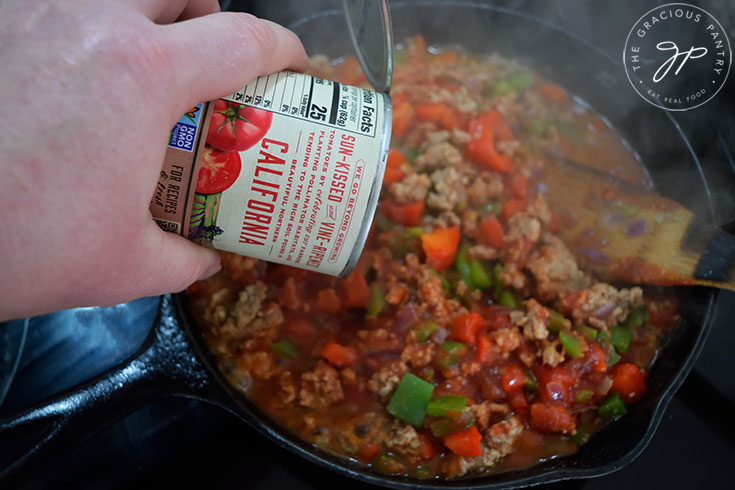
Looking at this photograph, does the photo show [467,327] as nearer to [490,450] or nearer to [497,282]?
[497,282]

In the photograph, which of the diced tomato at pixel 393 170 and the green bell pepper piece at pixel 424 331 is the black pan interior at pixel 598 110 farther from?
the diced tomato at pixel 393 170

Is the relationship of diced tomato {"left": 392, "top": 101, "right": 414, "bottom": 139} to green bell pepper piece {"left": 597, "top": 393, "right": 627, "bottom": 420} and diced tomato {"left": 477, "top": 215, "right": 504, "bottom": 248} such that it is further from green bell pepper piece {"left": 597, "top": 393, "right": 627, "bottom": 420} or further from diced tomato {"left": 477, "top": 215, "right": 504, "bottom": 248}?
green bell pepper piece {"left": 597, "top": 393, "right": 627, "bottom": 420}

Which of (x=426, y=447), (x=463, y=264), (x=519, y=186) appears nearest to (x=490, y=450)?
(x=426, y=447)

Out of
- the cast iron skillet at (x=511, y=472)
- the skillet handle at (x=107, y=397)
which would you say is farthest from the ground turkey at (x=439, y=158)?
the skillet handle at (x=107, y=397)

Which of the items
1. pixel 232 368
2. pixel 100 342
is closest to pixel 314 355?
pixel 232 368

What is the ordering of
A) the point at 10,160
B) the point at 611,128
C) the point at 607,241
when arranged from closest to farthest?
the point at 10,160
the point at 607,241
the point at 611,128

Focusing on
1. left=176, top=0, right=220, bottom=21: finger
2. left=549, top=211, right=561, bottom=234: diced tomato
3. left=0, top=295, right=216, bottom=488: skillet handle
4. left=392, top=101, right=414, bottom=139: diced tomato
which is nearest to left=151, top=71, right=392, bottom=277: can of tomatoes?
left=176, top=0, right=220, bottom=21: finger

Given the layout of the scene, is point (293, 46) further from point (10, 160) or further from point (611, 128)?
point (611, 128)
